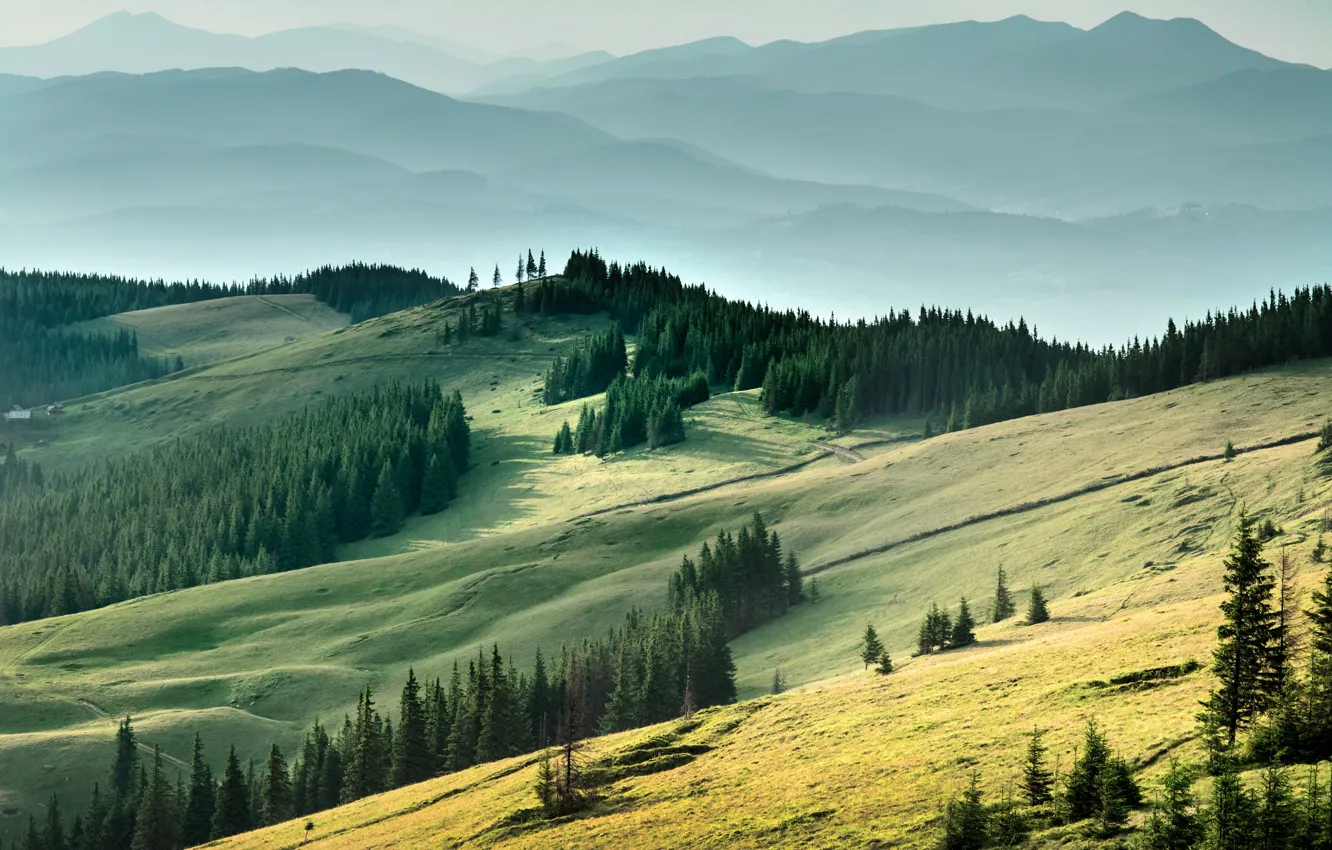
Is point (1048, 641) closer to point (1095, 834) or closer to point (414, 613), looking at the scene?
point (1095, 834)

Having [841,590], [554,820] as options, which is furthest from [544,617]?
[554,820]

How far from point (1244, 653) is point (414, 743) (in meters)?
60.2

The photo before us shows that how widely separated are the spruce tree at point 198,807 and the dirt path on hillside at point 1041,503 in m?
60.9

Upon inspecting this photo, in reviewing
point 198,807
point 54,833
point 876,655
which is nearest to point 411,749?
point 198,807

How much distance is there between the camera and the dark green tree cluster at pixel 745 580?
436 feet

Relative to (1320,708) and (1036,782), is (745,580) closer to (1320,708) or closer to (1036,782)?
(1036,782)

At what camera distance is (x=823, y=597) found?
428ft

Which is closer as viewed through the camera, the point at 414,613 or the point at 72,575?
the point at 414,613

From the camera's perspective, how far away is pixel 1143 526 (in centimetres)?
11638

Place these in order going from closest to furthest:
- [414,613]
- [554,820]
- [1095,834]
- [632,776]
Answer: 1. [1095,834]
2. [554,820]
3. [632,776]
4. [414,613]

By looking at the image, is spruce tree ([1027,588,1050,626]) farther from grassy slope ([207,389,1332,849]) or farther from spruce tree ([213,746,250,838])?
spruce tree ([213,746,250,838])

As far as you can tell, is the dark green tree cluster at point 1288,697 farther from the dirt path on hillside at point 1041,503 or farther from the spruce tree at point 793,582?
the dirt path on hillside at point 1041,503

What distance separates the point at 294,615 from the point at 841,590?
62227 mm

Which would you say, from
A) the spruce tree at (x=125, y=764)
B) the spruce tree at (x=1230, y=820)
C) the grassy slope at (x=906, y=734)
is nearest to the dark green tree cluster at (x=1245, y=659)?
the grassy slope at (x=906, y=734)
